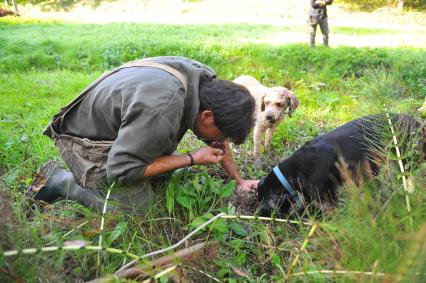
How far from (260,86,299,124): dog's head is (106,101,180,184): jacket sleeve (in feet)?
7.42

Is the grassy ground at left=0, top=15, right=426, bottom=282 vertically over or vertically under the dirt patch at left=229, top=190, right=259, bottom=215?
over

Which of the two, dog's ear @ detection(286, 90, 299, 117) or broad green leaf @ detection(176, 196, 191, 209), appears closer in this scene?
broad green leaf @ detection(176, 196, 191, 209)

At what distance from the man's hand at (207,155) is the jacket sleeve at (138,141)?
320mm

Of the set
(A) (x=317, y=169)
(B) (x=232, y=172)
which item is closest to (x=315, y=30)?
(B) (x=232, y=172)

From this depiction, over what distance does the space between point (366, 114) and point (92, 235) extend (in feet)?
6.25

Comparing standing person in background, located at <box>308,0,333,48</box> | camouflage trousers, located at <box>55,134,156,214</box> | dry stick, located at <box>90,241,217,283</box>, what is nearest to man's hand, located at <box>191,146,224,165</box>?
camouflage trousers, located at <box>55,134,156,214</box>

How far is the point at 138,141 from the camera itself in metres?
2.22

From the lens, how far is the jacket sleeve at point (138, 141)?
220 cm

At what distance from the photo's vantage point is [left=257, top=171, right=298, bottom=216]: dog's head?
2672mm

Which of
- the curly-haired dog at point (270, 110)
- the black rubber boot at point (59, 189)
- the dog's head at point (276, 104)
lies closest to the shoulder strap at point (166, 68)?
the black rubber boot at point (59, 189)

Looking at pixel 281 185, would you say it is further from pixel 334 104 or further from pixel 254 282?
pixel 334 104

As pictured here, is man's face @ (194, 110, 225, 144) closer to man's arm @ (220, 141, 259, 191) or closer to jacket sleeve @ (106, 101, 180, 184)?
jacket sleeve @ (106, 101, 180, 184)

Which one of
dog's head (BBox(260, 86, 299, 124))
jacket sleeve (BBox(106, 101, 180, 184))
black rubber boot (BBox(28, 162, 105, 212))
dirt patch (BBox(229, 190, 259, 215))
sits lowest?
dirt patch (BBox(229, 190, 259, 215))

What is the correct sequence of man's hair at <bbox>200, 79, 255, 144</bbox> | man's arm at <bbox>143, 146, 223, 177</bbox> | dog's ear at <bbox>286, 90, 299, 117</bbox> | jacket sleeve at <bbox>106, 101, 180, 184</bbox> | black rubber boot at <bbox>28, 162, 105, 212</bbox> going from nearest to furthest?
jacket sleeve at <bbox>106, 101, 180, 184</bbox>, man's hair at <bbox>200, 79, 255, 144</bbox>, man's arm at <bbox>143, 146, 223, 177</bbox>, black rubber boot at <bbox>28, 162, 105, 212</bbox>, dog's ear at <bbox>286, 90, 299, 117</bbox>
